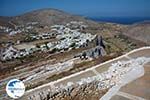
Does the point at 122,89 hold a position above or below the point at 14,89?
below

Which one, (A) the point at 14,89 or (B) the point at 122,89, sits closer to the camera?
(A) the point at 14,89

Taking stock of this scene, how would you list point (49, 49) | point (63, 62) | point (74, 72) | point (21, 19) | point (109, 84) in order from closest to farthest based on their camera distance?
point (109, 84) → point (74, 72) → point (63, 62) → point (49, 49) → point (21, 19)

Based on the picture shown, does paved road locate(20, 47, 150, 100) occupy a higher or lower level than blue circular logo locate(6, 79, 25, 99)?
lower

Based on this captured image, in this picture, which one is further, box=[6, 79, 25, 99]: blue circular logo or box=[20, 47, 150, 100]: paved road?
box=[20, 47, 150, 100]: paved road

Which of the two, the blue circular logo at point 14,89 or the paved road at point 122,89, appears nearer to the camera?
the blue circular logo at point 14,89

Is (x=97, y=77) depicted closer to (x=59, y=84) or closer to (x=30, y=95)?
(x=59, y=84)

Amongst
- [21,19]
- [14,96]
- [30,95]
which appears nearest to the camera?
[14,96]

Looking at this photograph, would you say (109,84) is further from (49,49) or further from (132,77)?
(49,49)

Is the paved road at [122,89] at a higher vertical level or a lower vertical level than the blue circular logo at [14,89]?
lower

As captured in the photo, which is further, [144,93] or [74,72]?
[74,72]

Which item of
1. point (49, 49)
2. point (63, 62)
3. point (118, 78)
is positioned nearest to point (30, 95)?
point (118, 78)
